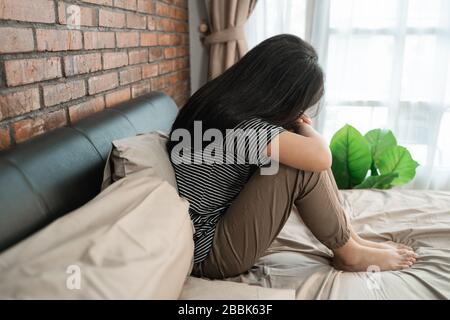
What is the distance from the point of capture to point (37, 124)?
3.22ft

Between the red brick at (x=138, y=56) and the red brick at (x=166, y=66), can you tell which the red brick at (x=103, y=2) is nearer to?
the red brick at (x=138, y=56)

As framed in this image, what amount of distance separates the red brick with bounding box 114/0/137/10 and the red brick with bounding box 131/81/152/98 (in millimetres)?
325

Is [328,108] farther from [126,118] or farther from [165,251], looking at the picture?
[165,251]

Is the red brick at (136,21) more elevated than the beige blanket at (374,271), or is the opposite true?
the red brick at (136,21)

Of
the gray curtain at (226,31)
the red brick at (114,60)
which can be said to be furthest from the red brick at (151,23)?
the gray curtain at (226,31)

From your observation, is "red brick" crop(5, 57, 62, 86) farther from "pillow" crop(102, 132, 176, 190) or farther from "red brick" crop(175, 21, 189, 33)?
"red brick" crop(175, 21, 189, 33)

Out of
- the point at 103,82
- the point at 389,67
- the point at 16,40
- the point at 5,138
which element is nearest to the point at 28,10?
the point at 16,40

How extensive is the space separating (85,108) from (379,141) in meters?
1.66

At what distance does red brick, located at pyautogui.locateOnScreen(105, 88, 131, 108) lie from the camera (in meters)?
1.39

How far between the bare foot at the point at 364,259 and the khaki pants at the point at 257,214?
141 millimetres

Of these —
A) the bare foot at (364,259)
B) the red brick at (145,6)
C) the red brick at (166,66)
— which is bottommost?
the bare foot at (364,259)

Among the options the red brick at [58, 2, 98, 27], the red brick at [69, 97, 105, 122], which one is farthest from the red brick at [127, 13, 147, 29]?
the red brick at [69, 97, 105, 122]

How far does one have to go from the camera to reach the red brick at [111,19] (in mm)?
1331

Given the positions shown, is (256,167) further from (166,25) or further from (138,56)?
(166,25)
